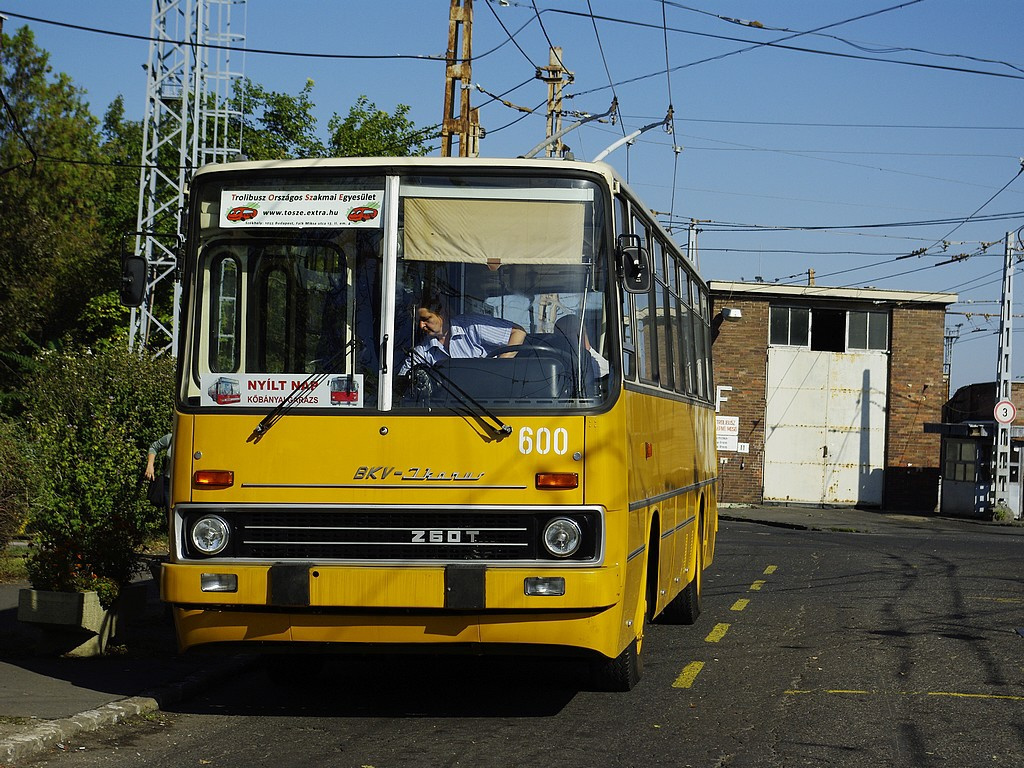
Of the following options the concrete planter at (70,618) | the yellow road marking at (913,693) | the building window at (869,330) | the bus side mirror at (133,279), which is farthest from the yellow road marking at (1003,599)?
the building window at (869,330)

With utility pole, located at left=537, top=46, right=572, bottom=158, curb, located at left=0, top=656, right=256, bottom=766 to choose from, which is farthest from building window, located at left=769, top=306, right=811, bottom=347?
curb, located at left=0, top=656, right=256, bottom=766

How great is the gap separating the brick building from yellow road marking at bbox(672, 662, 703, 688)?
36492 mm

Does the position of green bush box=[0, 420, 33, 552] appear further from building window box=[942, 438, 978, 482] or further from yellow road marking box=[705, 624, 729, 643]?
building window box=[942, 438, 978, 482]

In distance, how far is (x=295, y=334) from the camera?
7762mm

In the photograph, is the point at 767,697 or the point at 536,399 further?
the point at 767,697

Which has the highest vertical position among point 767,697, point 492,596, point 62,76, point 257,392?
point 62,76

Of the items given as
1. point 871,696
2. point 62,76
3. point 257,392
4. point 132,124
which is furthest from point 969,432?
point 132,124

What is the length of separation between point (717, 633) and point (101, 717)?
19.8ft

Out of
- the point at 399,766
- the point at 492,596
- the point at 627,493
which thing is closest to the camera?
the point at 399,766

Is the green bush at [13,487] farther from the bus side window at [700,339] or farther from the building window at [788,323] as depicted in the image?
the building window at [788,323]

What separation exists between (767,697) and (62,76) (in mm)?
41331

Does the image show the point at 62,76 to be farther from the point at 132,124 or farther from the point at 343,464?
the point at 343,464

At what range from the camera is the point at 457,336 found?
7.57m

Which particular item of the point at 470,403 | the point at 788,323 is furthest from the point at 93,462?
the point at 788,323
